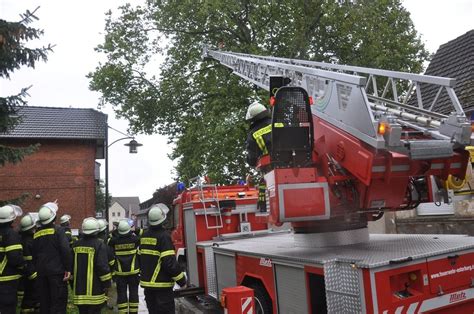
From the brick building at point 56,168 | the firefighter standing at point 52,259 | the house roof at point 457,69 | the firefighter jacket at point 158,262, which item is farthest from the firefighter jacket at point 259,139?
the brick building at point 56,168

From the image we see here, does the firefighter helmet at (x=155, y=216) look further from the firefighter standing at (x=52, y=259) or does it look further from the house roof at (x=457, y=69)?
the house roof at (x=457, y=69)

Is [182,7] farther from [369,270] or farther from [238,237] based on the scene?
[369,270]

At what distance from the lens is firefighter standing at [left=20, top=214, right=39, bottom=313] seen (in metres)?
6.63

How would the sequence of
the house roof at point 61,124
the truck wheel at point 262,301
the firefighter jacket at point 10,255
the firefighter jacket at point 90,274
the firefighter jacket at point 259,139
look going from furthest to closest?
the house roof at point 61,124
the firefighter jacket at point 10,255
the firefighter jacket at point 90,274
the truck wheel at point 262,301
the firefighter jacket at point 259,139

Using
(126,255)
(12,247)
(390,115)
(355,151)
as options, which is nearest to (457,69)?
(390,115)

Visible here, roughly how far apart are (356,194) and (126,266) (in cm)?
485

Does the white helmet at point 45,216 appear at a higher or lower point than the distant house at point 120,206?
lower

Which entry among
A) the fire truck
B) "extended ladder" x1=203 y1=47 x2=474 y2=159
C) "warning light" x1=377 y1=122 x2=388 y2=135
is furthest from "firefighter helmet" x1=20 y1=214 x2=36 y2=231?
"warning light" x1=377 y1=122 x2=388 y2=135

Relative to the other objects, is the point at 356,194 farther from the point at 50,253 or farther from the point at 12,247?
the point at 12,247

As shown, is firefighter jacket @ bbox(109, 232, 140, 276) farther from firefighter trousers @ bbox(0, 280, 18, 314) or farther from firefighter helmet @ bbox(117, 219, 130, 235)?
firefighter trousers @ bbox(0, 280, 18, 314)

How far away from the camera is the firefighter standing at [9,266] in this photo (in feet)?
20.4

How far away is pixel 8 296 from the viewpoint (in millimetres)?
6289

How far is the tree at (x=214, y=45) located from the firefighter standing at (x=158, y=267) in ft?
34.5

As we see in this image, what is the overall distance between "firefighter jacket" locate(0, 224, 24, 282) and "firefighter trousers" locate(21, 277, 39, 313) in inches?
25.4
